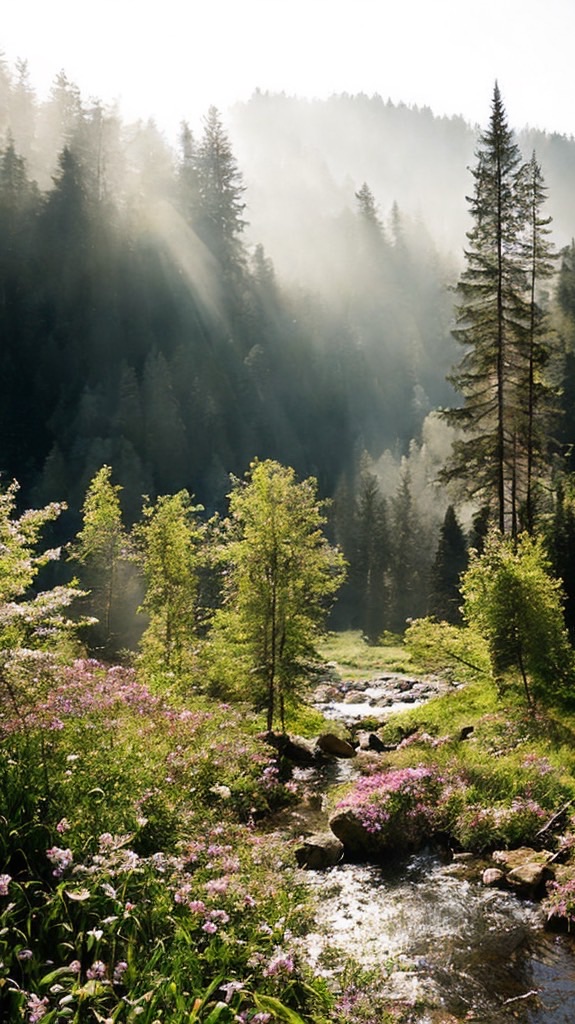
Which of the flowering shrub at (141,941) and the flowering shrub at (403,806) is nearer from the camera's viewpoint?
the flowering shrub at (141,941)

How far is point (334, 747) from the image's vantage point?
20.7m

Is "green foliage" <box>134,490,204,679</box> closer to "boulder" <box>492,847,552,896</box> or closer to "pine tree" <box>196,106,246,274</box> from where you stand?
"boulder" <box>492,847,552,896</box>

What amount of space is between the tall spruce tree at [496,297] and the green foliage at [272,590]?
7.93 metres

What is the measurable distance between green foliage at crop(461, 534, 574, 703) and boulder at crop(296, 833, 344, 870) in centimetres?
822

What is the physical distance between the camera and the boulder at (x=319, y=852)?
11289 mm

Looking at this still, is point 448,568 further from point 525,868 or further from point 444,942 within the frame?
point 444,942

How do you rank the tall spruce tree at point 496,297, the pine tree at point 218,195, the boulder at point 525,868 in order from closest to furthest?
1. the boulder at point 525,868
2. the tall spruce tree at point 496,297
3. the pine tree at point 218,195

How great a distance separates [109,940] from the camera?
5906mm

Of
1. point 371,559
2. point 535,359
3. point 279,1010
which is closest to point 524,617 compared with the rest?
point 535,359

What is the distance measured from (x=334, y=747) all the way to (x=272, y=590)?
20.3 ft

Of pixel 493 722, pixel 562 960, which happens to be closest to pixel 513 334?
pixel 493 722

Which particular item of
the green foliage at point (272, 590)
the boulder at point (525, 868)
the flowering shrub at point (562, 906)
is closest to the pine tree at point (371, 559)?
the green foliage at point (272, 590)

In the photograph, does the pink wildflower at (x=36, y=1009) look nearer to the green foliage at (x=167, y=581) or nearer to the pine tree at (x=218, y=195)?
the green foliage at (x=167, y=581)

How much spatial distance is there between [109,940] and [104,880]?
56cm
